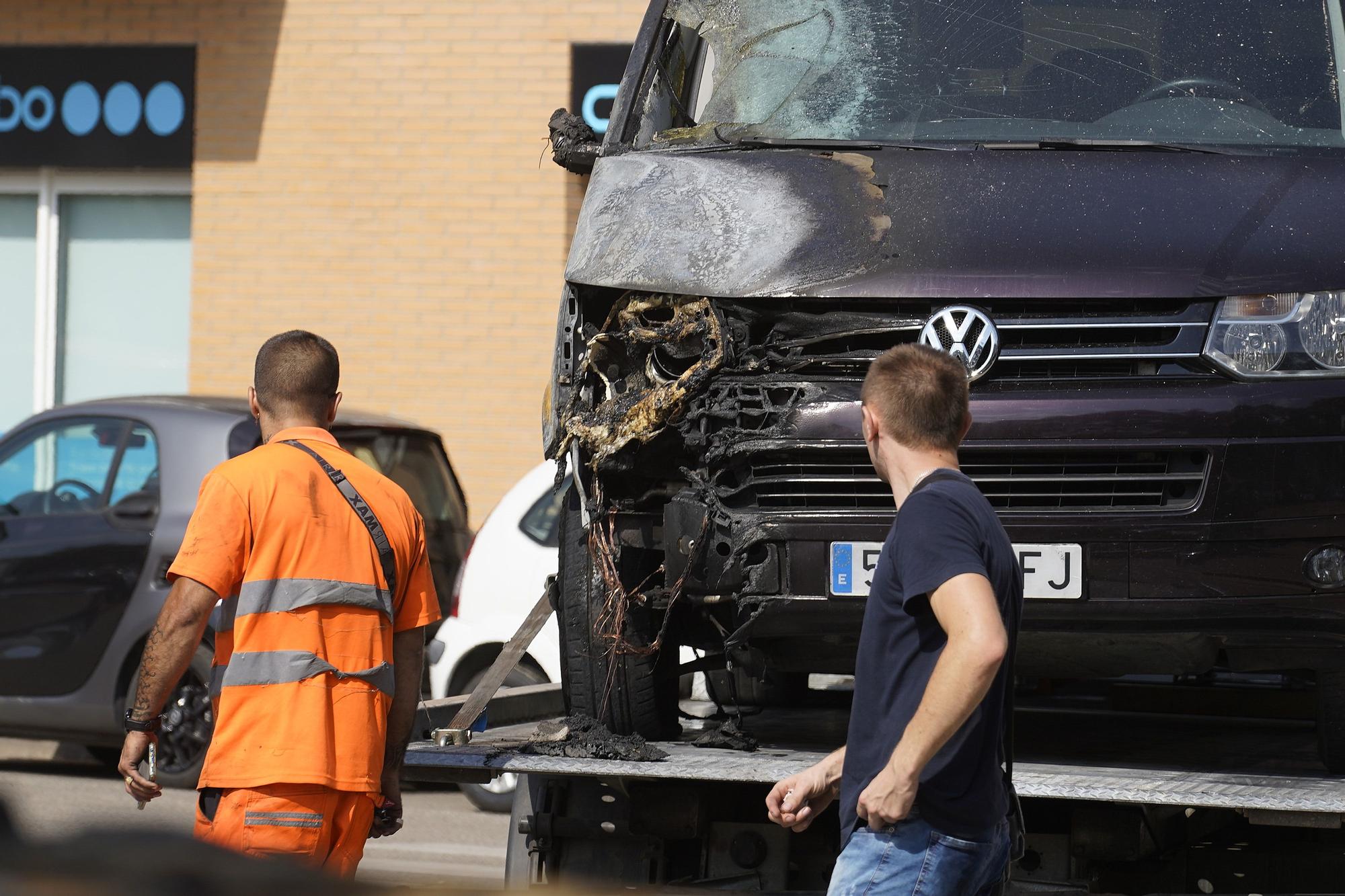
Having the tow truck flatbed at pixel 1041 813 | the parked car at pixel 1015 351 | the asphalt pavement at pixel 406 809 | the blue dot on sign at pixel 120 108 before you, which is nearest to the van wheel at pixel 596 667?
the parked car at pixel 1015 351

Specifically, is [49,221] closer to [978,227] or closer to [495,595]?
[495,595]

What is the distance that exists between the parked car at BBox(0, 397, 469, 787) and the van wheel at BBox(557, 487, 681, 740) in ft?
14.4

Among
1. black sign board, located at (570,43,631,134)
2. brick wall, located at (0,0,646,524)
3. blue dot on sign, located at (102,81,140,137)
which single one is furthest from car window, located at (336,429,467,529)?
blue dot on sign, located at (102,81,140,137)

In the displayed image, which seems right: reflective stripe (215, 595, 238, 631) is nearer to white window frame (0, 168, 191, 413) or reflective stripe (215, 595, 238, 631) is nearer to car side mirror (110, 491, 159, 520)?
car side mirror (110, 491, 159, 520)

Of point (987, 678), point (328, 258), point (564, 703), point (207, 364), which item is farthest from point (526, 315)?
point (987, 678)

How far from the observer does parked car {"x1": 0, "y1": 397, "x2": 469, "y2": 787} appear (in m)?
8.38

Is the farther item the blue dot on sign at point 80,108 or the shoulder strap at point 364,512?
the blue dot on sign at point 80,108

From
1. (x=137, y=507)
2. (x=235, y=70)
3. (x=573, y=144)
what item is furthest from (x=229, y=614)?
(x=235, y=70)

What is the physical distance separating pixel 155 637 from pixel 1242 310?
97.5 inches

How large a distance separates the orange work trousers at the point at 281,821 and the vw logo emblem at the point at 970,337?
1642mm

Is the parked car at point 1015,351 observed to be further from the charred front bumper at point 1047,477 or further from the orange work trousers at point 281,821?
the orange work trousers at point 281,821

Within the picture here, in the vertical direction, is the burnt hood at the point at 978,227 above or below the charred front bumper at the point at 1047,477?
above

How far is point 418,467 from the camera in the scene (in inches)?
363

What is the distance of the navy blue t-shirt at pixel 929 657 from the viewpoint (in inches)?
112
